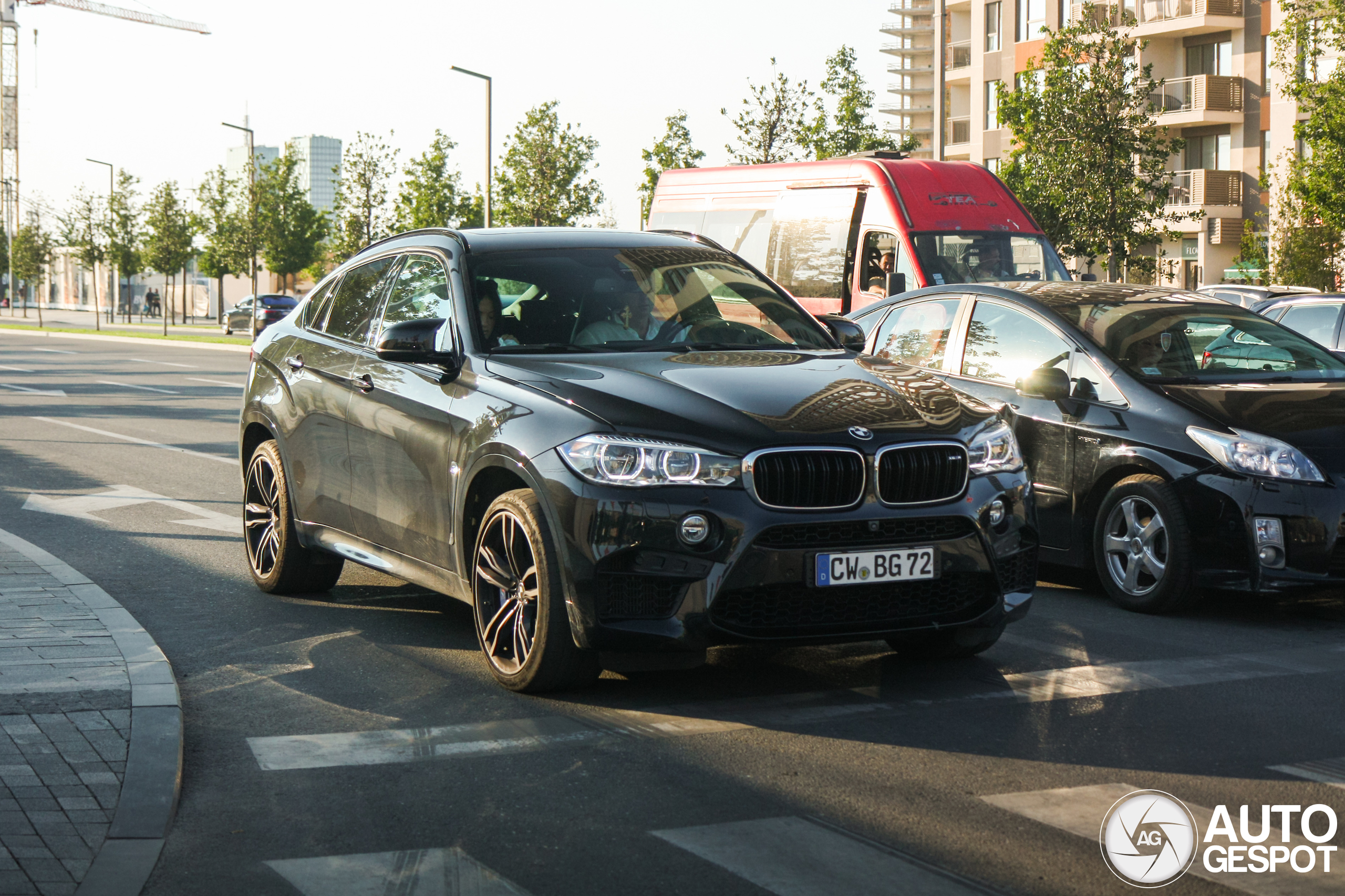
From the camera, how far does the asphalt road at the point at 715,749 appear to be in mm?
3949

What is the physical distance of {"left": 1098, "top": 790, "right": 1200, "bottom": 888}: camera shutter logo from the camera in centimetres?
390

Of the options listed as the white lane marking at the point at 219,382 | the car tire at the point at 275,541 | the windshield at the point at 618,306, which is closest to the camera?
the windshield at the point at 618,306

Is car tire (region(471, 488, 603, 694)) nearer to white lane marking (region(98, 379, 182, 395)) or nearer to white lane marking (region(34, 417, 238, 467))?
white lane marking (region(34, 417, 238, 467))

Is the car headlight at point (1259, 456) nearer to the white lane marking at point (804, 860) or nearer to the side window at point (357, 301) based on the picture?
the white lane marking at point (804, 860)

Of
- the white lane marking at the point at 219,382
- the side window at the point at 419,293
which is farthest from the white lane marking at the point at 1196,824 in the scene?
the white lane marking at the point at 219,382

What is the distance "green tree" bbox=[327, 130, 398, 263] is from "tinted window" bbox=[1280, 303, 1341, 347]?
3531 centimetres

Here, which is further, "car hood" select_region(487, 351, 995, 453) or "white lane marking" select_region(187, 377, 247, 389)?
"white lane marking" select_region(187, 377, 247, 389)

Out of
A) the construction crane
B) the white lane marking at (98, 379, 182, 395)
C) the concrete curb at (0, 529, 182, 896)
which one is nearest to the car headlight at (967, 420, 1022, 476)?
the concrete curb at (0, 529, 182, 896)

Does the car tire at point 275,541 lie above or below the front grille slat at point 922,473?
below

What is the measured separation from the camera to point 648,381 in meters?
5.67

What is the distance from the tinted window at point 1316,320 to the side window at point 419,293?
9771 millimetres

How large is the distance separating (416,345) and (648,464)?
4.56 feet

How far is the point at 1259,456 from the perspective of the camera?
23.1ft

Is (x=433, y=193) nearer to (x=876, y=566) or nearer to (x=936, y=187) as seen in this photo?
(x=936, y=187)
